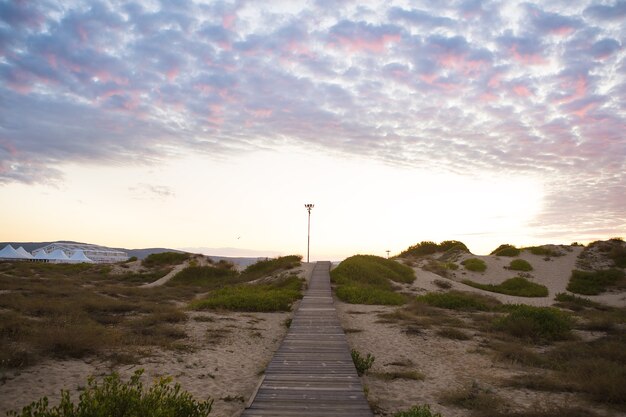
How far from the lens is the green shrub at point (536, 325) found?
17.1 meters

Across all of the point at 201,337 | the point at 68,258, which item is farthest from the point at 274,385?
the point at 68,258

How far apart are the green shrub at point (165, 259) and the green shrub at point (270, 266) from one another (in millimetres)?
11910

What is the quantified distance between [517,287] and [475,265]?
8.34 m

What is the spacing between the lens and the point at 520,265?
47.1 m

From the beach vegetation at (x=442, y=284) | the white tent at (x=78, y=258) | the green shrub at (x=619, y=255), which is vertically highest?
the green shrub at (x=619, y=255)

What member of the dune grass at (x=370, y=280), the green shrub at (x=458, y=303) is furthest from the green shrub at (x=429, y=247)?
the green shrub at (x=458, y=303)

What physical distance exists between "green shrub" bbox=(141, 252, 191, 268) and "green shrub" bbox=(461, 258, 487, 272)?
121ft

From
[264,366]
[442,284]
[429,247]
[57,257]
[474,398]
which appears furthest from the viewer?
[57,257]

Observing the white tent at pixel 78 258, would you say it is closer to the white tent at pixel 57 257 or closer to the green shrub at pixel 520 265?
the white tent at pixel 57 257

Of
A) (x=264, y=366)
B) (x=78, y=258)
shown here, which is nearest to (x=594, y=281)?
(x=264, y=366)

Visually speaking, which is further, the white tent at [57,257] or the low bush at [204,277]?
the white tent at [57,257]

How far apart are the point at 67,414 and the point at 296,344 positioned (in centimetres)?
840

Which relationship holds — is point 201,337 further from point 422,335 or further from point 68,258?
point 68,258

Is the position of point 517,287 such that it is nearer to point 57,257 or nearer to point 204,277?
point 204,277
